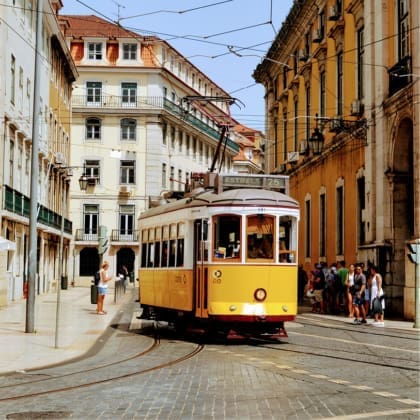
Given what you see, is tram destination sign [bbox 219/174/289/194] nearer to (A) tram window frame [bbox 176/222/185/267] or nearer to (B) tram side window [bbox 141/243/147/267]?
(A) tram window frame [bbox 176/222/185/267]

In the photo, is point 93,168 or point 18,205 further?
point 93,168

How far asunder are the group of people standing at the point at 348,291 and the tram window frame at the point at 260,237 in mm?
7378

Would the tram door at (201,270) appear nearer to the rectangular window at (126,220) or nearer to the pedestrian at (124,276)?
the pedestrian at (124,276)

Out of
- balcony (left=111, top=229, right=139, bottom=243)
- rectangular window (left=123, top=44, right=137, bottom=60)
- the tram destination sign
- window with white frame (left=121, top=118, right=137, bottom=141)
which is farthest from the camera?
rectangular window (left=123, top=44, right=137, bottom=60)

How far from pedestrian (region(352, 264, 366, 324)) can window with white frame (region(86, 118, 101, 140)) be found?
1838 inches

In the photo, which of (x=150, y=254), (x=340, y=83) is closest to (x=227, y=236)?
(x=150, y=254)

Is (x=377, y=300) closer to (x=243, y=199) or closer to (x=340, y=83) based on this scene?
(x=243, y=199)

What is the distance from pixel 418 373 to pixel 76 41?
6239cm

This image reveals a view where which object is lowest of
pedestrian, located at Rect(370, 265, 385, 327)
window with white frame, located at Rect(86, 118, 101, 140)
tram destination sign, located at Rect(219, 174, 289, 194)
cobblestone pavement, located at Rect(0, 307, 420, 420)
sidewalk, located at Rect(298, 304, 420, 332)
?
cobblestone pavement, located at Rect(0, 307, 420, 420)

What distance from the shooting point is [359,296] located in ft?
82.2

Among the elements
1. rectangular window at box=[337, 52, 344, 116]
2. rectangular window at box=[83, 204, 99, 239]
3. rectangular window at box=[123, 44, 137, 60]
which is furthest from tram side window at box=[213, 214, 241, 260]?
rectangular window at box=[123, 44, 137, 60]

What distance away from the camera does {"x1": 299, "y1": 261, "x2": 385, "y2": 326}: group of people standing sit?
974 inches

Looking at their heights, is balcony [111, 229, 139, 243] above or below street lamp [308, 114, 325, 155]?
below

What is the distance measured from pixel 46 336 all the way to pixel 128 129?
52139 millimetres
